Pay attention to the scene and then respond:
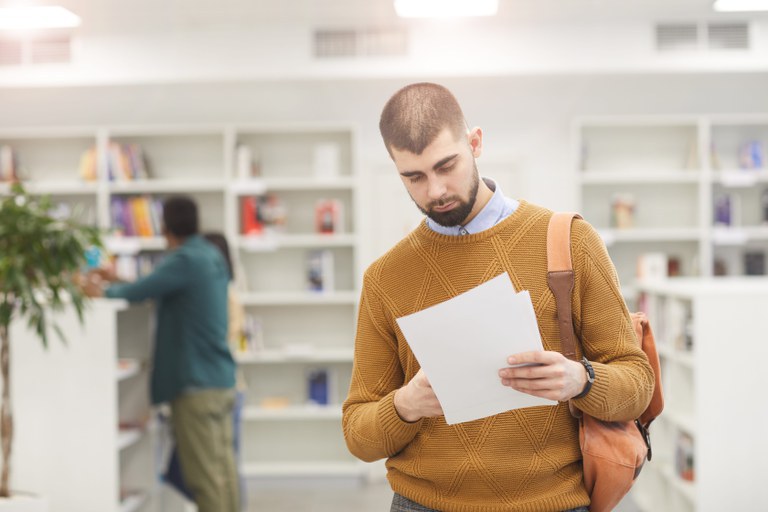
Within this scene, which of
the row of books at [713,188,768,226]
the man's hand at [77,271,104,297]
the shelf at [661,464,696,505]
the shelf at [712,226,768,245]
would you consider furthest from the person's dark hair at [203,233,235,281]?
the row of books at [713,188,768,226]

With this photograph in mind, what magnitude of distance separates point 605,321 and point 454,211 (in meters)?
0.30

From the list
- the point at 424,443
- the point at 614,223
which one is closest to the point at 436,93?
the point at 424,443

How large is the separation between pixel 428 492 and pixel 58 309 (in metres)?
2.03

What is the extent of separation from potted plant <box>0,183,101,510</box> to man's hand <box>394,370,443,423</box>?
1929 mm

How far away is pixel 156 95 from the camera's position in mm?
5914

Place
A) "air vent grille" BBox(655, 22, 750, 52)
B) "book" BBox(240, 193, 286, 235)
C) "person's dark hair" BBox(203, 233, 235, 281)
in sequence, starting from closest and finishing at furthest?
"person's dark hair" BBox(203, 233, 235, 281) → "air vent grille" BBox(655, 22, 750, 52) → "book" BBox(240, 193, 286, 235)

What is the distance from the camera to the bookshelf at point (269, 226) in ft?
18.1

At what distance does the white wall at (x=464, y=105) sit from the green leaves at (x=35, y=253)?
3.06 m

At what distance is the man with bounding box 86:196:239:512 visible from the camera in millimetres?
3438

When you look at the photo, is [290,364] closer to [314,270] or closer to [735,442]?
[314,270]

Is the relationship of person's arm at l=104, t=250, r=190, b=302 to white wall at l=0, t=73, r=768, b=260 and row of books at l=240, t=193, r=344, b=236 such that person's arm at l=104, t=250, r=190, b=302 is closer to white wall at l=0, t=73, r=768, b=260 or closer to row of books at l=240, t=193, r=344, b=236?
row of books at l=240, t=193, r=344, b=236

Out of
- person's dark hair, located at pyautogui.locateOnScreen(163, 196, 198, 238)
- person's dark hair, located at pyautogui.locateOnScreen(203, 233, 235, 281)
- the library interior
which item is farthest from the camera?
the library interior

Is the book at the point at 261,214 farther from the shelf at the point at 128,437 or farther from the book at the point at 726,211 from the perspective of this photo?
the book at the point at 726,211

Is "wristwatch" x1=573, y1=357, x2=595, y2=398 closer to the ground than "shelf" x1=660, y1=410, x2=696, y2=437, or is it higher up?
higher up
